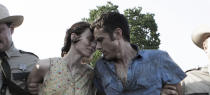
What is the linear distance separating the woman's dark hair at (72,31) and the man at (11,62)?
0.50 m

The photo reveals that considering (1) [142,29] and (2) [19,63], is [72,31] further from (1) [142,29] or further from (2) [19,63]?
(1) [142,29]

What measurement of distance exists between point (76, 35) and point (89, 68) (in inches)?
18.0

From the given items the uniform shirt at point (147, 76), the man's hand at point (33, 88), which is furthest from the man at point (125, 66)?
the man's hand at point (33, 88)

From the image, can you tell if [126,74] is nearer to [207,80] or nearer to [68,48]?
[68,48]

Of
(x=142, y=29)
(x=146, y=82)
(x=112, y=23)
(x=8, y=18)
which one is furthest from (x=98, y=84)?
(x=142, y=29)

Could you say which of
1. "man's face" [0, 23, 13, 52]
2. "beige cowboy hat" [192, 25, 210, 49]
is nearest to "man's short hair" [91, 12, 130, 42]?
"man's face" [0, 23, 13, 52]

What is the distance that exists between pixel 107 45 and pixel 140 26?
19.4 meters

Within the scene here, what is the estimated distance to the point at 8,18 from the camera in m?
4.02

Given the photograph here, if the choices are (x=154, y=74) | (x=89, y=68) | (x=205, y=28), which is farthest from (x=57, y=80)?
(x=205, y=28)

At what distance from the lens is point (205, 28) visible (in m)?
4.34

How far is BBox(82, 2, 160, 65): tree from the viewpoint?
70.9 feet

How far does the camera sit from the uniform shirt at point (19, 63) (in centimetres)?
396

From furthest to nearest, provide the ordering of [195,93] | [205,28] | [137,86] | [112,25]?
[205,28], [195,93], [112,25], [137,86]

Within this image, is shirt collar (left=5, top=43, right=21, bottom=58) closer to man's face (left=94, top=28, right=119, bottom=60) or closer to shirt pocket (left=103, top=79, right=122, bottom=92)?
man's face (left=94, top=28, right=119, bottom=60)
